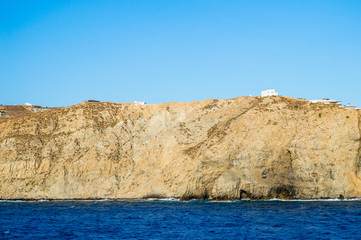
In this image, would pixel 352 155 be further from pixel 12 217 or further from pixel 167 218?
pixel 12 217

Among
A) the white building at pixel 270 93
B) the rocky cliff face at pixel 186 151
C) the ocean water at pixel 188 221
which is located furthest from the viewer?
the white building at pixel 270 93

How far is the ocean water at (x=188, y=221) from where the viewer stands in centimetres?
4269

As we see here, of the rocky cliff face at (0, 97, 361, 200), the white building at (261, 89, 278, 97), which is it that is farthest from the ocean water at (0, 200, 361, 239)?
the white building at (261, 89, 278, 97)

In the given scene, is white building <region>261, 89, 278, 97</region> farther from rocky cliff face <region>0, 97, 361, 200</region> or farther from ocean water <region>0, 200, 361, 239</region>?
ocean water <region>0, 200, 361, 239</region>

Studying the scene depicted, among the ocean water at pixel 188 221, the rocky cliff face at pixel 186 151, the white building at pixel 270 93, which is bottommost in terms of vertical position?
the ocean water at pixel 188 221

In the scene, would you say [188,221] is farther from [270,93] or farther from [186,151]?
[270,93]

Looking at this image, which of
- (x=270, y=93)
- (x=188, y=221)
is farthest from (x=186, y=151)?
(x=188, y=221)

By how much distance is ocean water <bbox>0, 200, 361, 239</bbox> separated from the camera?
140ft

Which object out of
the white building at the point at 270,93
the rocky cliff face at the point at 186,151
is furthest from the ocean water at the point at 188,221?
the white building at the point at 270,93

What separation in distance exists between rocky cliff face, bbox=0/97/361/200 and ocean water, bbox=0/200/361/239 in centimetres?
493

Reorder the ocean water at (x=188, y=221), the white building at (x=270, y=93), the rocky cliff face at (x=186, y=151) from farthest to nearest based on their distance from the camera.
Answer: the white building at (x=270, y=93) → the rocky cliff face at (x=186, y=151) → the ocean water at (x=188, y=221)

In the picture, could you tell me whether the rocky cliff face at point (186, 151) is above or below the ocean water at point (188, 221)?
above

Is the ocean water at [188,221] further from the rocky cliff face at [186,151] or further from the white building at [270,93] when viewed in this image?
the white building at [270,93]

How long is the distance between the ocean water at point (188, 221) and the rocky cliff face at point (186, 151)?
493 cm
